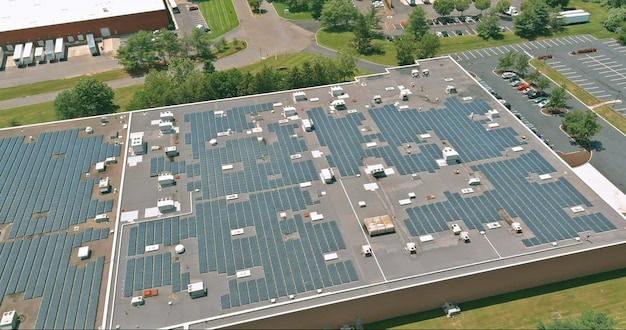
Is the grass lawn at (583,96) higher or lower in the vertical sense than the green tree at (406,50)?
lower

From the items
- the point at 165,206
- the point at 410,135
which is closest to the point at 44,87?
the point at 165,206

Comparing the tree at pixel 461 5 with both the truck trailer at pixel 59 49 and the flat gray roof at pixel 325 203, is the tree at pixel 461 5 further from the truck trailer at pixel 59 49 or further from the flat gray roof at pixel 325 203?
the truck trailer at pixel 59 49

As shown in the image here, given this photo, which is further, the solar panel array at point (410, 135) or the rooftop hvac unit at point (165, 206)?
the solar panel array at point (410, 135)

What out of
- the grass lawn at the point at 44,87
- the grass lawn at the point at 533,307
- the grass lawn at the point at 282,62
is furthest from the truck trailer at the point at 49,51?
the grass lawn at the point at 533,307

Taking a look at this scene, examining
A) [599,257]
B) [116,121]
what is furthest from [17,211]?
[599,257]

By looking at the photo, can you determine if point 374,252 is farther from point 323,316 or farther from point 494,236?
point 494,236

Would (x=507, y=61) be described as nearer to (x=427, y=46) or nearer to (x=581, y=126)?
(x=427, y=46)

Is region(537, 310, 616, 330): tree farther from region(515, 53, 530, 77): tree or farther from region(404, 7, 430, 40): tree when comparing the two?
region(404, 7, 430, 40): tree
